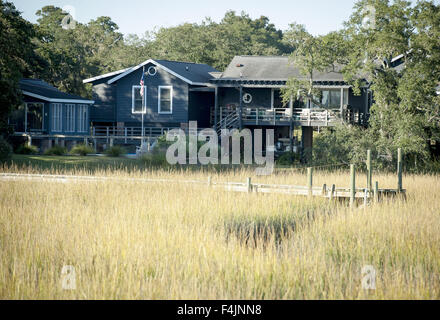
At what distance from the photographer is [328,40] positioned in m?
24.3

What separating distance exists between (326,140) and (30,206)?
14988 millimetres

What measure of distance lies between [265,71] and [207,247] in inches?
929

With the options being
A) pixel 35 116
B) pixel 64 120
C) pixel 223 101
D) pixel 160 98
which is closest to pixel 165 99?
pixel 160 98

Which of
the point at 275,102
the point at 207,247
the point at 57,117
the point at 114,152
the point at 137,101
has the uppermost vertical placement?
the point at 137,101

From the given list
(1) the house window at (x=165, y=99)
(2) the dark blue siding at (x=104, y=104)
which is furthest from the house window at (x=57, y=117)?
(1) the house window at (x=165, y=99)

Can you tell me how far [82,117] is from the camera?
3541 centimetres

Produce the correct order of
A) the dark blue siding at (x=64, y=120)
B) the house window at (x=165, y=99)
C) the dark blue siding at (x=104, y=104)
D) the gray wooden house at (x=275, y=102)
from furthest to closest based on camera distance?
the dark blue siding at (x=104, y=104), the house window at (x=165, y=99), the dark blue siding at (x=64, y=120), the gray wooden house at (x=275, y=102)

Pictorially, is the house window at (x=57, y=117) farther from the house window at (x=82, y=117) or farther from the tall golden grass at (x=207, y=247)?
the tall golden grass at (x=207, y=247)

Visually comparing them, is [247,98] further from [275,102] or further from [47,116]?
[47,116]

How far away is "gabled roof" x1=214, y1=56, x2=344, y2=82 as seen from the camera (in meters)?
29.9

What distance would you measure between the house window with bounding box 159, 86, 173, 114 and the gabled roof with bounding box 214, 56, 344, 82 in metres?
3.15

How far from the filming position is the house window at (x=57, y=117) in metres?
33.5

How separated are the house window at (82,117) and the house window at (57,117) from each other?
4.44 feet
